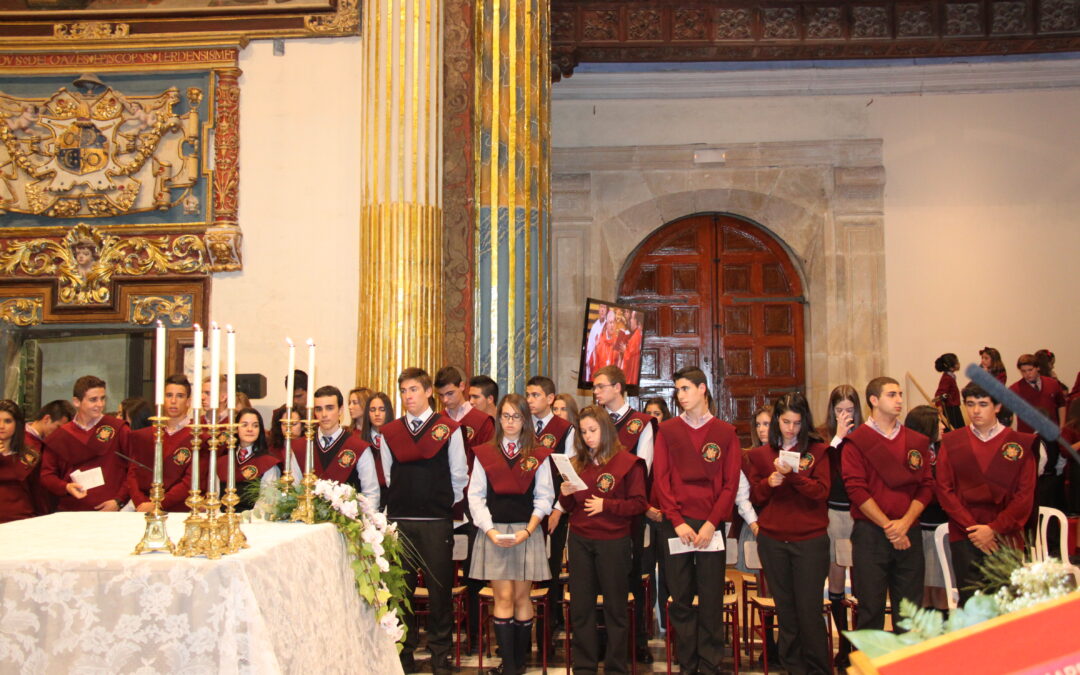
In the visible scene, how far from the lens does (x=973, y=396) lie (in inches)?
244

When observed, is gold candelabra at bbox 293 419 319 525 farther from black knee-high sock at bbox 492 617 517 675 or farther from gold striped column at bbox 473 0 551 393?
gold striped column at bbox 473 0 551 393

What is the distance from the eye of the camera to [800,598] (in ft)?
20.3

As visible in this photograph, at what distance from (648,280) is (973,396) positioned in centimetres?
737

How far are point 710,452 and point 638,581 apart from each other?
4.25 feet

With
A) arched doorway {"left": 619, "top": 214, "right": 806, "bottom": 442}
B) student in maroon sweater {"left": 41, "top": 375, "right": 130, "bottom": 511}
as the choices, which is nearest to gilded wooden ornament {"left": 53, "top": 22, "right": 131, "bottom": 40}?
student in maroon sweater {"left": 41, "top": 375, "right": 130, "bottom": 511}

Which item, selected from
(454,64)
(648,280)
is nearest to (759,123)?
(648,280)

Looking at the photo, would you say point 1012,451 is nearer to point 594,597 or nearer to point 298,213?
point 594,597

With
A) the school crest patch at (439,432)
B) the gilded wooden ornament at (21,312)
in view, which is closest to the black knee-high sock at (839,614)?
the school crest patch at (439,432)

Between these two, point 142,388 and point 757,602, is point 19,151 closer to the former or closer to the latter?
point 142,388

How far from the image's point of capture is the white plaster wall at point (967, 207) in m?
12.6

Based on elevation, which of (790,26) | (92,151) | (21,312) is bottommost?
(21,312)

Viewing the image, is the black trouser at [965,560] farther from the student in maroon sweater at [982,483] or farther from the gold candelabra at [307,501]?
the gold candelabra at [307,501]

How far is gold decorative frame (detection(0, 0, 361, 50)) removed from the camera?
10.0m

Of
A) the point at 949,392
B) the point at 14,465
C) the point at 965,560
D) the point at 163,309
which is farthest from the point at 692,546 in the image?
the point at 949,392
